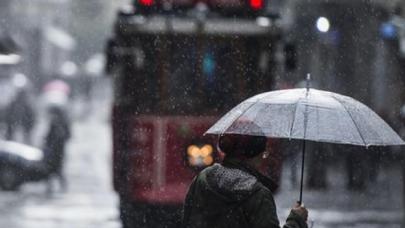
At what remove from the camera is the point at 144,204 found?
1584 centimetres

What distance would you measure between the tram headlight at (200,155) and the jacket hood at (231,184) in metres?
9.63

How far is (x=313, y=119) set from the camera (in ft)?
20.7

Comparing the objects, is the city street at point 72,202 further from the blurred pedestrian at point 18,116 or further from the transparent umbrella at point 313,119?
the transparent umbrella at point 313,119

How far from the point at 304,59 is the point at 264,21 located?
20531mm

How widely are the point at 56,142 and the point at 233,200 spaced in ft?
62.4

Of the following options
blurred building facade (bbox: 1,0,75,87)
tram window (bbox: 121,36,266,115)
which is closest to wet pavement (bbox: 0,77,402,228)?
tram window (bbox: 121,36,266,115)

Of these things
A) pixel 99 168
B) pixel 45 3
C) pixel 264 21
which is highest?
pixel 45 3

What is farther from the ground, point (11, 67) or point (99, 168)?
point (11, 67)

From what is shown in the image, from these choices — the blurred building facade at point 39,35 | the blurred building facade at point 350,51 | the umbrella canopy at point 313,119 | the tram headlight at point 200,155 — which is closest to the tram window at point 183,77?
the tram headlight at point 200,155

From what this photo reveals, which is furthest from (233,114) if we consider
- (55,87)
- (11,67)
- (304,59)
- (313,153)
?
(55,87)

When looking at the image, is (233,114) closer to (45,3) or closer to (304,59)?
(304,59)

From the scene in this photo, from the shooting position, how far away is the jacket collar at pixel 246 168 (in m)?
5.75

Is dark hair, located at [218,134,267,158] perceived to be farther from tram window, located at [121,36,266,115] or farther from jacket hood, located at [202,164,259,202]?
tram window, located at [121,36,266,115]

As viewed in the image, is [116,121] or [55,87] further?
[55,87]
